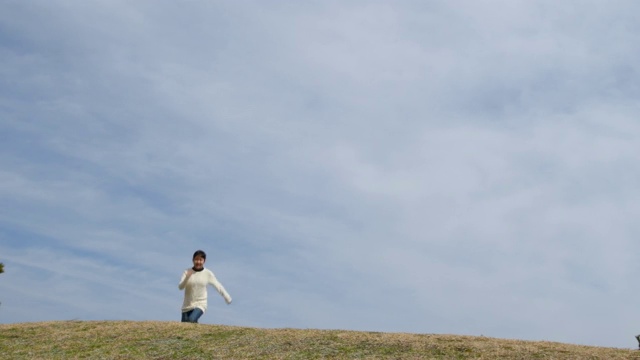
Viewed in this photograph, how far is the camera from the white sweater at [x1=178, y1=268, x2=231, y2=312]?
22.2m

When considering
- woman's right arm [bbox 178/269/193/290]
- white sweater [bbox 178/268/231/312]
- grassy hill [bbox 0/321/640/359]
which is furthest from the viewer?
woman's right arm [bbox 178/269/193/290]

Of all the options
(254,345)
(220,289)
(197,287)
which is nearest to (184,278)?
(197,287)

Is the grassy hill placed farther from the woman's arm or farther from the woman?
the woman's arm

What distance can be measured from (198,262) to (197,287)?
745 mm

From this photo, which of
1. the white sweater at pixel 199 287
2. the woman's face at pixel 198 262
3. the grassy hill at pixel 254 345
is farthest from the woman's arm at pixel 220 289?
the grassy hill at pixel 254 345

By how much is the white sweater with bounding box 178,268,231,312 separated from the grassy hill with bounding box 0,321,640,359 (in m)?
1.08

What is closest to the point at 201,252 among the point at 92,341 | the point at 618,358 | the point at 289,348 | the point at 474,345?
the point at 92,341

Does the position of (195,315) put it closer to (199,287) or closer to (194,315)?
(194,315)

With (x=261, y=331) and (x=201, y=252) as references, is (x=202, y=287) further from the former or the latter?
(x=261, y=331)

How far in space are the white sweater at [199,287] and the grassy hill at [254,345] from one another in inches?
42.4

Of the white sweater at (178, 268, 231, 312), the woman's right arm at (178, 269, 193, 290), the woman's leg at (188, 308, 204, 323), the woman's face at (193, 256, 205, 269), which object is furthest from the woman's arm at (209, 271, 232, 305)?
the woman's leg at (188, 308, 204, 323)

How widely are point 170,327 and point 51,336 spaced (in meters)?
3.30

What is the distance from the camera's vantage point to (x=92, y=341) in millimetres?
19953

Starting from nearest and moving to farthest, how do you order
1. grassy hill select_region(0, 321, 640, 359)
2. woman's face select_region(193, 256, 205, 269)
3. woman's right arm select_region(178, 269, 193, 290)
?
grassy hill select_region(0, 321, 640, 359) < woman's right arm select_region(178, 269, 193, 290) < woman's face select_region(193, 256, 205, 269)
